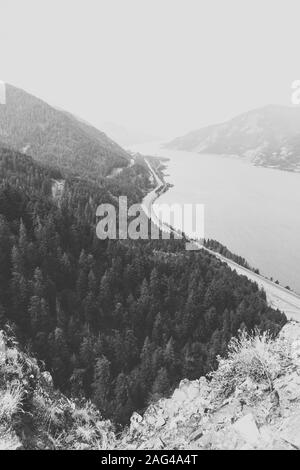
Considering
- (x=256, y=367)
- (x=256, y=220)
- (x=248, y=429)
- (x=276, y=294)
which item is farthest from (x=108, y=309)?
(x=256, y=220)

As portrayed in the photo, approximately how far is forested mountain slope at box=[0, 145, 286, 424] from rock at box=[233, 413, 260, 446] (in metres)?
16.0

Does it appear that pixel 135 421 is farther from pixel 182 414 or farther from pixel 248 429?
pixel 248 429

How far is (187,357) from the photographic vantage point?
122 feet

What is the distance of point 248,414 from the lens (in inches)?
752

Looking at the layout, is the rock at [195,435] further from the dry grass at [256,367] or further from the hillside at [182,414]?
the dry grass at [256,367]

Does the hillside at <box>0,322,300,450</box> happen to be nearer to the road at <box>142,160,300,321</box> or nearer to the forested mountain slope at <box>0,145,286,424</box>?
the forested mountain slope at <box>0,145,286,424</box>

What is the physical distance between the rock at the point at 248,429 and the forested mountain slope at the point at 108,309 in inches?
628

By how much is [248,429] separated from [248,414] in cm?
93

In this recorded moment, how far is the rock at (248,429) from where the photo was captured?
57.9 ft

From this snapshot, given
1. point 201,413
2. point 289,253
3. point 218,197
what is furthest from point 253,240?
point 201,413

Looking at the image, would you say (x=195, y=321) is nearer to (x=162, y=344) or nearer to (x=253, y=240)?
(x=162, y=344)

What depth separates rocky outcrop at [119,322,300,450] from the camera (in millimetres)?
17812

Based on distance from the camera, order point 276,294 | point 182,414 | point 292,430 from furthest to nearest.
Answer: point 276,294, point 182,414, point 292,430
